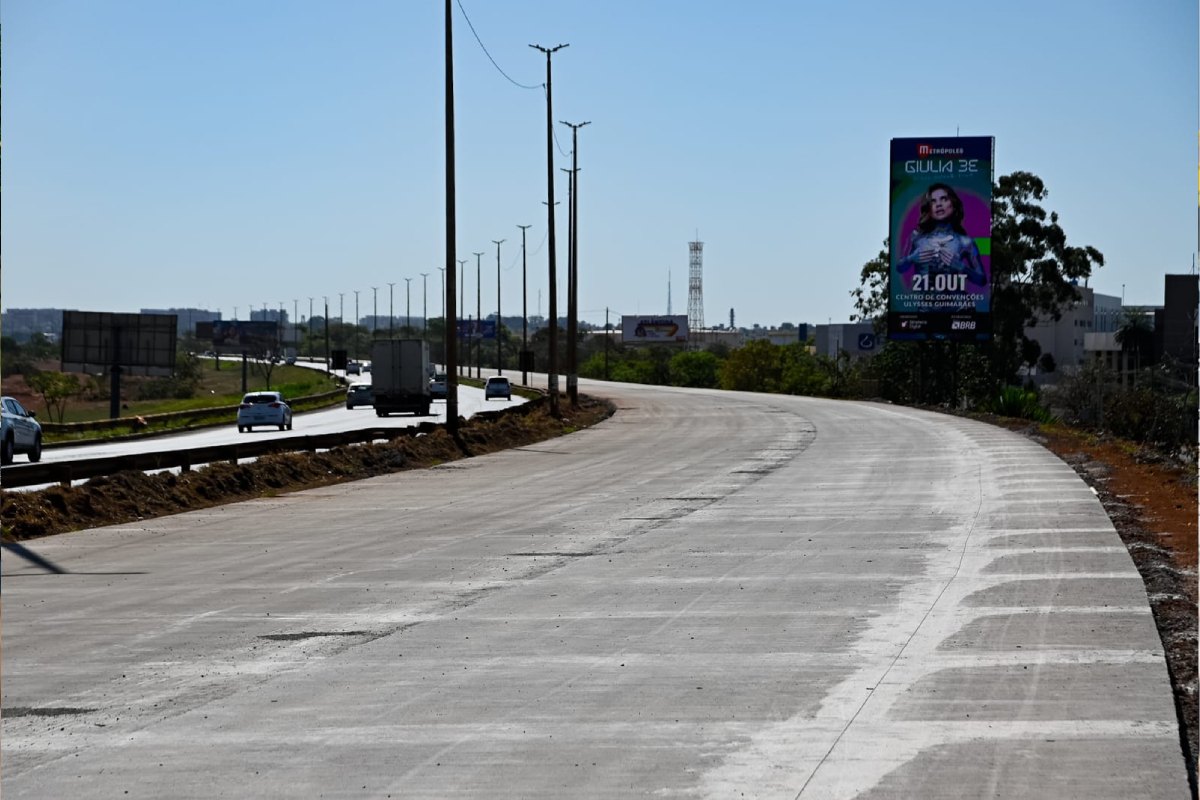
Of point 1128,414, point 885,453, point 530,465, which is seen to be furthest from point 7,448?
point 1128,414

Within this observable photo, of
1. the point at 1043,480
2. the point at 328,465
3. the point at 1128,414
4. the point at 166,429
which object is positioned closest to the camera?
the point at 1043,480

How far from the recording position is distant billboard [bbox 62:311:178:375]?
74.1 m

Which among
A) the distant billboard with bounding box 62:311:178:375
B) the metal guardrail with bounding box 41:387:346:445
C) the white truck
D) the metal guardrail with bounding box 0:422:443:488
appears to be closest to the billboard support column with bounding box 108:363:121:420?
the distant billboard with bounding box 62:311:178:375

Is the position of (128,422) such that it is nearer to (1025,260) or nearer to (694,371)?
(1025,260)

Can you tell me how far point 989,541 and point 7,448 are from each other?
22629 mm

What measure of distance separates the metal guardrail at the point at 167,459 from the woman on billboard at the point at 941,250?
28151mm

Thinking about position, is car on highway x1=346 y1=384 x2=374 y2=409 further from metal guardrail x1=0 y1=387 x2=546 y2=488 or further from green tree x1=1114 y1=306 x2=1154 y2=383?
green tree x1=1114 y1=306 x2=1154 y2=383

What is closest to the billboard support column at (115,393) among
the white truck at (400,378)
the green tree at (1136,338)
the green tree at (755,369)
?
the white truck at (400,378)

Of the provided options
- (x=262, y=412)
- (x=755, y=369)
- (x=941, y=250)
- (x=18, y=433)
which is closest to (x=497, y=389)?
(x=262, y=412)

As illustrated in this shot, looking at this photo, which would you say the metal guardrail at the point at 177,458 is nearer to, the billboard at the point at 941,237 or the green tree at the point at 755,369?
the billboard at the point at 941,237

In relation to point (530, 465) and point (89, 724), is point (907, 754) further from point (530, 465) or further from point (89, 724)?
point (530, 465)

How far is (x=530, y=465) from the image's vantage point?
3478 centimetres

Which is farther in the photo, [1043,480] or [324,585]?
[1043,480]

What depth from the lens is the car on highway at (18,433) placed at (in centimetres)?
3331
